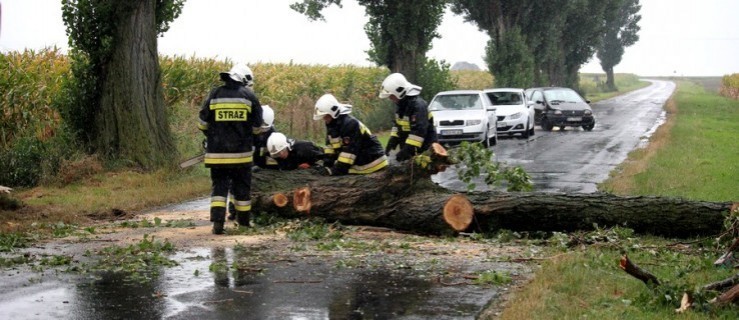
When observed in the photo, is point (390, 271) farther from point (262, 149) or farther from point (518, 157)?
point (518, 157)

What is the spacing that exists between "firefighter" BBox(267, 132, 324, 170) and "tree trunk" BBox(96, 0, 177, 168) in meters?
5.84

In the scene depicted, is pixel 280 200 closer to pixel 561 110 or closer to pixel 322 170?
pixel 322 170

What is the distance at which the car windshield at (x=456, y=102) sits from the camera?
27550mm

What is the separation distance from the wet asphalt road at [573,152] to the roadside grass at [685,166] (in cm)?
44

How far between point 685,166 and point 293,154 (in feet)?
32.9

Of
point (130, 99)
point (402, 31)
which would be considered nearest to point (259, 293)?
point (130, 99)

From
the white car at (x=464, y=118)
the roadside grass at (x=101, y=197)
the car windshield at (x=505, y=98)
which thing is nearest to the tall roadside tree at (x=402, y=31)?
the car windshield at (x=505, y=98)

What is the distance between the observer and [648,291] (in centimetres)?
727

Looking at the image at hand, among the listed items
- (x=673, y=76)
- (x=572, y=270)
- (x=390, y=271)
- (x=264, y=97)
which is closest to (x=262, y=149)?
(x=390, y=271)

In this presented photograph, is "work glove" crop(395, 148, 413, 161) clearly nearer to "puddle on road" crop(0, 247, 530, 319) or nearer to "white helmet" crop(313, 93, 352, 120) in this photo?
"white helmet" crop(313, 93, 352, 120)

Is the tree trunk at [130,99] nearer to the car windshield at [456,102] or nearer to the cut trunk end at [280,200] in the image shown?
the cut trunk end at [280,200]

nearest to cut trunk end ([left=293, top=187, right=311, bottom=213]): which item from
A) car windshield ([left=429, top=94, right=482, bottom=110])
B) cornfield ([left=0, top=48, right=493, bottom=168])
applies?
cornfield ([left=0, top=48, right=493, bottom=168])

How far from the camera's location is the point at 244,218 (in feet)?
37.9

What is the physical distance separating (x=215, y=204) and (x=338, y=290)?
11.9 feet
